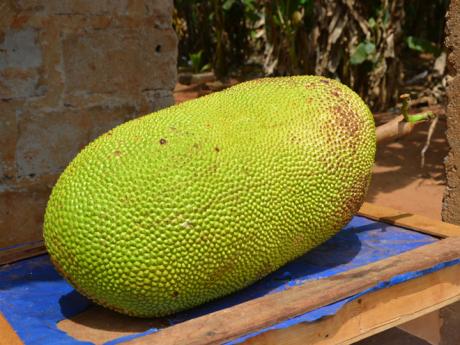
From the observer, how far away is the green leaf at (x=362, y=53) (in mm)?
5157

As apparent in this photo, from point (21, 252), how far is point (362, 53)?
13.1ft

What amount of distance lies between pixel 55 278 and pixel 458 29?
1.25 metres

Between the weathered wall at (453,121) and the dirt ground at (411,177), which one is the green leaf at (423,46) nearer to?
the dirt ground at (411,177)

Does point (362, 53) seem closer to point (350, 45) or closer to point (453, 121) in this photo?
point (350, 45)

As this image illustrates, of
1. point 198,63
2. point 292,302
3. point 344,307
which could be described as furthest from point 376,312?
point 198,63

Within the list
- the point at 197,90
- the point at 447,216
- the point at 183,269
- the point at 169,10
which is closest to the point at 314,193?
the point at 183,269

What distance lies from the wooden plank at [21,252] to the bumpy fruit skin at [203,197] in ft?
1.34

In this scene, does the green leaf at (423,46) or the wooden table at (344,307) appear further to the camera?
the green leaf at (423,46)

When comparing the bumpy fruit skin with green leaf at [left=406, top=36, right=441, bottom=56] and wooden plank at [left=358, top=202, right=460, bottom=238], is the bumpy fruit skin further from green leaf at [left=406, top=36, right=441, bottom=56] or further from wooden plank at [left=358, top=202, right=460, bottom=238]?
green leaf at [left=406, top=36, right=441, bottom=56]

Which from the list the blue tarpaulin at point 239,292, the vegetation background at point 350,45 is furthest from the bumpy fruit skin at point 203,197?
the vegetation background at point 350,45

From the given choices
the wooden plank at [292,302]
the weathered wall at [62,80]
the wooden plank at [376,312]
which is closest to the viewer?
the wooden plank at [292,302]

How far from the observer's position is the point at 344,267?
1.50 metres

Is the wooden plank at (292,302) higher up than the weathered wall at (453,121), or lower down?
lower down

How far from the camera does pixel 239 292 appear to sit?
4.55 feet
